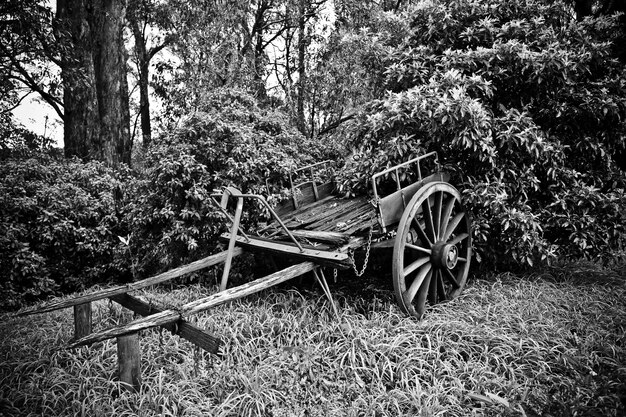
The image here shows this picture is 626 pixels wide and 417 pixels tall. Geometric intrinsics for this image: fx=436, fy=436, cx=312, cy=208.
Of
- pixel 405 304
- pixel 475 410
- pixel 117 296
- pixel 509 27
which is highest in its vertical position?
pixel 509 27

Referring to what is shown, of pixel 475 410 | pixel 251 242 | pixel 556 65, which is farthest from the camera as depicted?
pixel 556 65

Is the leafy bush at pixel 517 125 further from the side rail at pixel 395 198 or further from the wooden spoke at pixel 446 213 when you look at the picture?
the side rail at pixel 395 198

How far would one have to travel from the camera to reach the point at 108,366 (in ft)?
11.0

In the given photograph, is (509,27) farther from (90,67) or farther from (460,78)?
(90,67)

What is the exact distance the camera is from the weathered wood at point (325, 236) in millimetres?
3777

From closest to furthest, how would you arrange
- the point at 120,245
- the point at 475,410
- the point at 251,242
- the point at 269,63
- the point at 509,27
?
1. the point at 475,410
2. the point at 251,242
3. the point at 509,27
4. the point at 120,245
5. the point at 269,63

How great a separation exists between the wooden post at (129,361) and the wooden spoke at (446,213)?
2927mm

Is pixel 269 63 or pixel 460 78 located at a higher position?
pixel 269 63

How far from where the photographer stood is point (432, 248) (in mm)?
4137

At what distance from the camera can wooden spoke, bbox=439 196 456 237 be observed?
436 cm

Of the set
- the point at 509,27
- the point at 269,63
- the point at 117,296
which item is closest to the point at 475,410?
the point at 117,296

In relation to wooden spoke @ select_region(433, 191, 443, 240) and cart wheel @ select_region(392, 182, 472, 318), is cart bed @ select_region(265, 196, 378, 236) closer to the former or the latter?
cart wheel @ select_region(392, 182, 472, 318)

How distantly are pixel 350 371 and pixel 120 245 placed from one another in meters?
4.14

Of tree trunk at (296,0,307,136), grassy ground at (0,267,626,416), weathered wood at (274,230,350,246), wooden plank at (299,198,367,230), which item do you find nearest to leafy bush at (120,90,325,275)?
wooden plank at (299,198,367,230)
